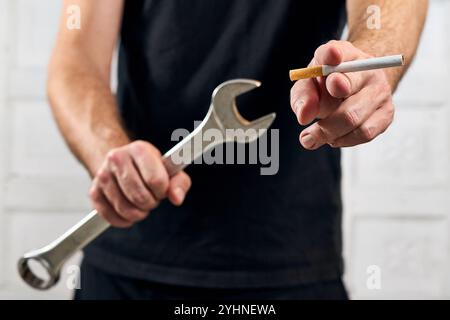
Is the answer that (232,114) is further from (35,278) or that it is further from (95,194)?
(35,278)

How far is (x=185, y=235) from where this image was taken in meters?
0.53

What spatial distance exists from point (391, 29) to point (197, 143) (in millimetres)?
156

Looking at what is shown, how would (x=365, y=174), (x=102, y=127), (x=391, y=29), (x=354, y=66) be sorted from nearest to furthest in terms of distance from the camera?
(x=354, y=66) < (x=391, y=29) < (x=102, y=127) < (x=365, y=174)

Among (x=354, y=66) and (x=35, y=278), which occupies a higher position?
(x=354, y=66)

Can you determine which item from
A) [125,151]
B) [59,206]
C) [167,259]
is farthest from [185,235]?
[59,206]

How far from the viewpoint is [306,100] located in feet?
Result: 0.94

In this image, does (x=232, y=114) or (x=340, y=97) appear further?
(x=232, y=114)

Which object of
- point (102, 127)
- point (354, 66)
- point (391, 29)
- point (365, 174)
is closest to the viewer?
point (354, 66)

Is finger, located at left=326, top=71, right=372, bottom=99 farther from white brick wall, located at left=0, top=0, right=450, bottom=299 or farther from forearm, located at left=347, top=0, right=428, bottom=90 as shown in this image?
white brick wall, located at left=0, top=0, right=450, bottom=299

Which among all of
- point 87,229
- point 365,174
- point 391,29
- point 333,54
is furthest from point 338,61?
point 365,174
